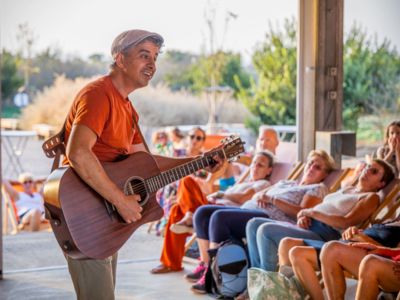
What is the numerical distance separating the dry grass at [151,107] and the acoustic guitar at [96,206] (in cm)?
923

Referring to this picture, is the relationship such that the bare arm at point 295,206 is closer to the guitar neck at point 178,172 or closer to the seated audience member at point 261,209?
the seated audience member at point 261,209

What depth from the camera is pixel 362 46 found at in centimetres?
1220

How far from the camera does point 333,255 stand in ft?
12.4

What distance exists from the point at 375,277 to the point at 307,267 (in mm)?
566

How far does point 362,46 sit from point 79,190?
33.1 feet

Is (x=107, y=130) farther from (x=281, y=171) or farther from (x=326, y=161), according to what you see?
(x=281, y=171)

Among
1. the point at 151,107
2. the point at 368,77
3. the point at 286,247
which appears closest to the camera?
A: the point at 286,247

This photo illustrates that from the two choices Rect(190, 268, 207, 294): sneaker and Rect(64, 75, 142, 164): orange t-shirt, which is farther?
Rect(190, 268, 207, 294): sneaker

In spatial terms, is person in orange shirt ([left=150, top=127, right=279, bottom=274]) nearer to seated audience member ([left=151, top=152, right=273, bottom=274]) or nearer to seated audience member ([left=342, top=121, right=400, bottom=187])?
seated audience member ([left=151, top=152, right=273, bottom=274])

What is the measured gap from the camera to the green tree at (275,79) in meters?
12.6

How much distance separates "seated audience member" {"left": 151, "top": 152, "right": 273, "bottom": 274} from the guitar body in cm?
229

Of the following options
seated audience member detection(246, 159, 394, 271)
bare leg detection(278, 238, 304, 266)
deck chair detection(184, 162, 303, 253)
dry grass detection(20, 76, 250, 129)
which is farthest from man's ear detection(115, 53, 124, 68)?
dry grass detection(20, 76, 250, 129)

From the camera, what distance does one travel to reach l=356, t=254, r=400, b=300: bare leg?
3467mm

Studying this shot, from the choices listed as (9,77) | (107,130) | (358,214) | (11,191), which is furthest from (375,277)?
(9,77)
